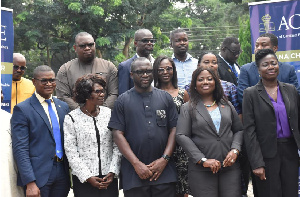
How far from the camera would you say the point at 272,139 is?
4.85 m

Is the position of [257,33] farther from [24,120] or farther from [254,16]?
[24,120]

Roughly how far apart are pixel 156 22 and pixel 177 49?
15.8m

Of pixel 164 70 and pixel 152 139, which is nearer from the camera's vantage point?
pixel 152 139

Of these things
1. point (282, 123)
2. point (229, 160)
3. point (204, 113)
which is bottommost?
point (229, 160)

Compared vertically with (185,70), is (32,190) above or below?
below

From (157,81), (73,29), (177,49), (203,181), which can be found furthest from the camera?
(73,29)

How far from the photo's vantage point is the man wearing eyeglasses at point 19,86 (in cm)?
689

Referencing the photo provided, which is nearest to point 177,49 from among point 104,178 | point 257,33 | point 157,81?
point 157,81

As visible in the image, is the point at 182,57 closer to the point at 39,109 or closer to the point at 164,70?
the point at 164,70

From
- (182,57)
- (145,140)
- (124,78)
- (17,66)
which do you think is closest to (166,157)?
(145,140)

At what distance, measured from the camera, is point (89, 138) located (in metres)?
4.82

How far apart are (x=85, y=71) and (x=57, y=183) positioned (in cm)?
176

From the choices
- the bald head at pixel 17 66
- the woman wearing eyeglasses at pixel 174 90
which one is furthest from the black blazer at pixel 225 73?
the bald head at pixel 17 66

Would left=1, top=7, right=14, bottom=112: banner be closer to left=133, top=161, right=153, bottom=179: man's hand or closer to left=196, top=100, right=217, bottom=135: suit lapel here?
left=133, top=161, right=153, bottom=179: man's hand
